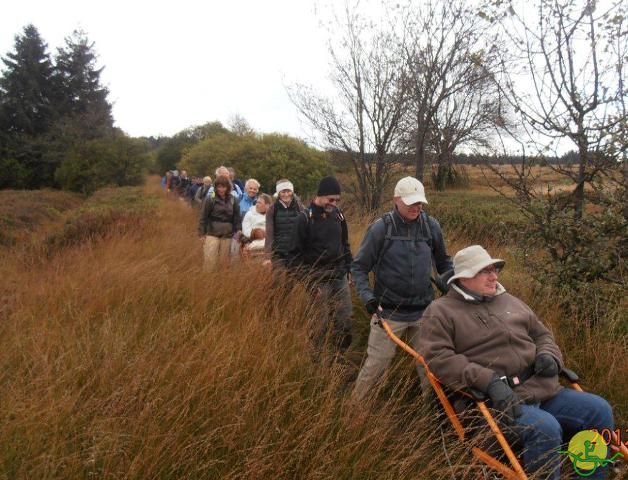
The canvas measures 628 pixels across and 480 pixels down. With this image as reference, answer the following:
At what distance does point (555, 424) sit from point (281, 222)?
367cm

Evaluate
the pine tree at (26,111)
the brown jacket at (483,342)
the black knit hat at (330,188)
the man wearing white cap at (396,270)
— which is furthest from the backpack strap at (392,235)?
the pine tree at (26,111)

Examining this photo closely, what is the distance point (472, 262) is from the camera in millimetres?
2844

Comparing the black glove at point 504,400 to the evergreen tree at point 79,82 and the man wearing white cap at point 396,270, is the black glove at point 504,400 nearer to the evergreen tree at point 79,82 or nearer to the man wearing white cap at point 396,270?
the man wearing white cap at point 396,270

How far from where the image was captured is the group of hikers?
8.18 ft

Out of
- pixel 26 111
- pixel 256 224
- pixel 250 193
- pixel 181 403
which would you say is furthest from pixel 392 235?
pixel 26 111

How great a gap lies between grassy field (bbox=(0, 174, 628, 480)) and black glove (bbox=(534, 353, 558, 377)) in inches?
28.0

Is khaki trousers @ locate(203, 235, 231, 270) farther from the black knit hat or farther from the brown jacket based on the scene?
the brown jacket

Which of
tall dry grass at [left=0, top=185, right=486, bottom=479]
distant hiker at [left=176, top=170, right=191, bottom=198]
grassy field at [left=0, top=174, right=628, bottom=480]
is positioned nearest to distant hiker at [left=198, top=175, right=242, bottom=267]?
grassy field at [left=0, top=174, right=628, bottom=480]

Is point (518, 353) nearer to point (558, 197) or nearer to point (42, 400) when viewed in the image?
point (558, 197)

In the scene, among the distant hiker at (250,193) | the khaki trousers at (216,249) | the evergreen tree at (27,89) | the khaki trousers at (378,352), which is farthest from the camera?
the evergreen tree at (27,89)

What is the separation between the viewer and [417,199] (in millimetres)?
3283

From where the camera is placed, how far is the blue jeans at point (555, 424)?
232 centimetres

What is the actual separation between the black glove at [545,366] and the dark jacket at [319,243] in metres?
2.20

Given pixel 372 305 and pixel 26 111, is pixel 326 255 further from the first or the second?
pixel 26 111
